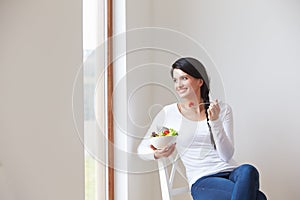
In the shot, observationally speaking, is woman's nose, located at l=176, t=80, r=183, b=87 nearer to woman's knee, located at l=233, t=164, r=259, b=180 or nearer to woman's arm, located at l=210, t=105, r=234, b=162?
woman's arm, located at l=210, t=105, r=234, b=162

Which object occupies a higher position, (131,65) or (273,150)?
(131,65)

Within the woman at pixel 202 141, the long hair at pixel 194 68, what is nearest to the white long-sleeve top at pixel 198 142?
the woman at pixel 202 141

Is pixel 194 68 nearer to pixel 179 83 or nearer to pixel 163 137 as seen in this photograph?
pixel 179 83

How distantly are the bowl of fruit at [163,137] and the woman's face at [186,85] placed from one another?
161mm

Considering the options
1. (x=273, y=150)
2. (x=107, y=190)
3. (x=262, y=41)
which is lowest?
(x=107, y=190)

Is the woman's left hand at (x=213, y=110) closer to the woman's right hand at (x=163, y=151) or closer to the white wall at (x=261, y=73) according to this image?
the woman's right hand at (x=163, y=151)

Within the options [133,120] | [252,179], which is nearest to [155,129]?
[133,120]

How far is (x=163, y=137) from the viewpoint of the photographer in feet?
7.09

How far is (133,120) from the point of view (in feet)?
6.97

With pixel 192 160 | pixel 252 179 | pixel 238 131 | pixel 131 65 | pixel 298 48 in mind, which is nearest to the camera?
pixel 252 179
